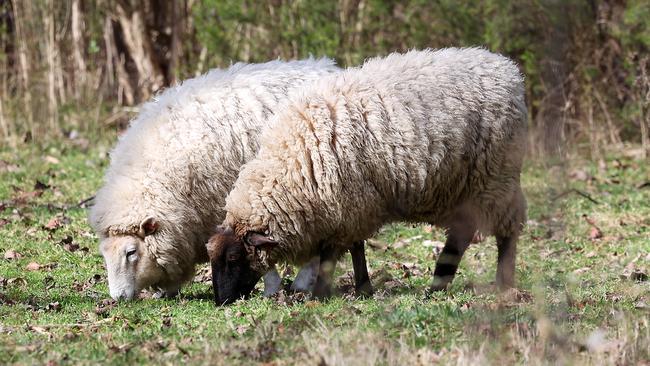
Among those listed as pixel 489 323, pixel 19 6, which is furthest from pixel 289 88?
→ pixel 19 6

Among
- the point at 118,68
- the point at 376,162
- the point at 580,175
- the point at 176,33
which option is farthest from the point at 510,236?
the point at 118,68

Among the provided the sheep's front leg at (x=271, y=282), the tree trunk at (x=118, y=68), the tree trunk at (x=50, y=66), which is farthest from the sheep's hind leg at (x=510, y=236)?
the tree trunk at (x=118, y=68)

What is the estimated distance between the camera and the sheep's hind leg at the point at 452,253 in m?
6.98

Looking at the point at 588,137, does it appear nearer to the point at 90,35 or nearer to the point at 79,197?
the point at 79,197

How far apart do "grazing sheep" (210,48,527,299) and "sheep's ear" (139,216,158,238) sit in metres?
0.74

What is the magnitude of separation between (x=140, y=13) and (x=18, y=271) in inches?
343

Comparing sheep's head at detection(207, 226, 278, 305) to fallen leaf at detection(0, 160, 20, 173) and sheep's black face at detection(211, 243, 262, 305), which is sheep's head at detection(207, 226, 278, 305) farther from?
fallen leaf at detection(0, 160, 20, 173)

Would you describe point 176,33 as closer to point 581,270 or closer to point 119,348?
point 581,270

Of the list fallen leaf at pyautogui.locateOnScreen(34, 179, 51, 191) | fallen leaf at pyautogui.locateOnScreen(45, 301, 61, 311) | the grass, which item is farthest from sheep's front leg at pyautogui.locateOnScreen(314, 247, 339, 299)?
fallen leaf at pyautogui.locateOnScreen(34, 179, 51, 191)

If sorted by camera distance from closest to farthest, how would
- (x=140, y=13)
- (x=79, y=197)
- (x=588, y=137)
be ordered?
(x=79, y=197) → (x=588, y=137) → (x=140, y=13)

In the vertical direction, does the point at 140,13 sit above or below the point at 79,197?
above

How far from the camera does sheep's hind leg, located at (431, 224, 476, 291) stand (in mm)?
6984

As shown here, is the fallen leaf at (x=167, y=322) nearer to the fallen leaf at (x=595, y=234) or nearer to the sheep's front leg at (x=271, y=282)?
the sheep's front leg at (x=271, y=282)

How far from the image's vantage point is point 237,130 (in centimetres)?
729
